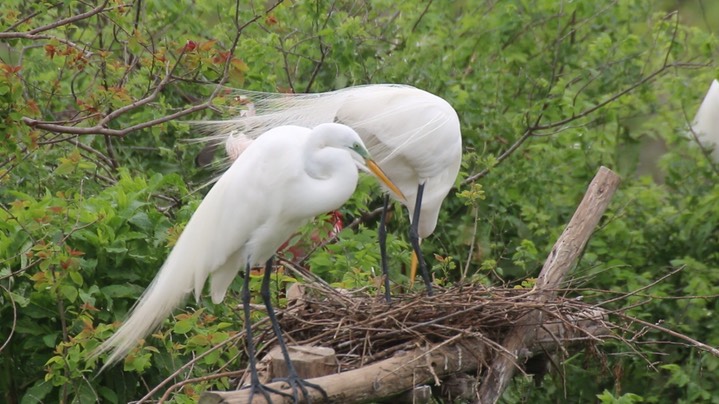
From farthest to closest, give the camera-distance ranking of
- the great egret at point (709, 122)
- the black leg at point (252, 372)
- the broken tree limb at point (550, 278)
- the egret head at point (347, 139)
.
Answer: the great egret at point (709, 122), the broken tree limb at point (550, 278), the egret head at point (347, 139), the black leg at point (252, 372)

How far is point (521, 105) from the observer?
22.9ft

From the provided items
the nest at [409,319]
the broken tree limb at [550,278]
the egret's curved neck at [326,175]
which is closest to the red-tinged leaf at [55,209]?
the nest at [409,319]

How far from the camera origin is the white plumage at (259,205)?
3561mm

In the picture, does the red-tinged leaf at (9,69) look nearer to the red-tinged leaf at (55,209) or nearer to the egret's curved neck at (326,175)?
the red-tinged leaf at (55,209)

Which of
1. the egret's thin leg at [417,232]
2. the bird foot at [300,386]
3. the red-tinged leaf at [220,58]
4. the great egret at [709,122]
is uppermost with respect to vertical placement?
the red-tinged leaf at [220,58]

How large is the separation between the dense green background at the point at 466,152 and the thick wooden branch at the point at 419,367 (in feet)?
2.54

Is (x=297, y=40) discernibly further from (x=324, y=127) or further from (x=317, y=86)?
(x=324, y=127)

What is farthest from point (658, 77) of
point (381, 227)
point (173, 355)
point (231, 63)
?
point (173, 355)

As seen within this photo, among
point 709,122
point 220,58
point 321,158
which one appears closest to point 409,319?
point 321,158

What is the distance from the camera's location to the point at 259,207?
3639 millimetres

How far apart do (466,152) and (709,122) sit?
1.74m

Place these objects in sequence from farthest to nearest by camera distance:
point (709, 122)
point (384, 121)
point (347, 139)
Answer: point (709, 122) → point (384, 121) → point (347, 139)

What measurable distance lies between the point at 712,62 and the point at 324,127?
4.05 metres

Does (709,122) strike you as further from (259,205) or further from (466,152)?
(259,205)
